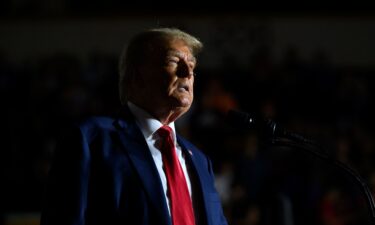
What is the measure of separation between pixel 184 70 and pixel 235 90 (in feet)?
18.8

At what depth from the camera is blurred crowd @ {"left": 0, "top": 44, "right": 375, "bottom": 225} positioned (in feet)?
20.7

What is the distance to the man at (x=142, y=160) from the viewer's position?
2332 mm

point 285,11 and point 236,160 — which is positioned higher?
point 285,11

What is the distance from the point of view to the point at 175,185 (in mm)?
2500

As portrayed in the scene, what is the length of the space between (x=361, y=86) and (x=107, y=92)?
7.92 ft

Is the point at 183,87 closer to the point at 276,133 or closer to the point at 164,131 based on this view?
the point at 164,131

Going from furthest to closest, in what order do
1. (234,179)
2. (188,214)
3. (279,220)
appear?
(234,179) → (279,220) → (188,214)

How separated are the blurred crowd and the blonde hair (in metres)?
2.89

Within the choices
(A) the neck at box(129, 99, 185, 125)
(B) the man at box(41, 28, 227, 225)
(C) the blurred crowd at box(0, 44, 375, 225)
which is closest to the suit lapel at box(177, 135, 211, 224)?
(B) the man at box(41, 28, 227, 225)

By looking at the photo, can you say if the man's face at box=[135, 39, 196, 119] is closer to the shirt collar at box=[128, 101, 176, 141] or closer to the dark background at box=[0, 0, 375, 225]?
the shirt collar at box=[128, 101, 176, 141]

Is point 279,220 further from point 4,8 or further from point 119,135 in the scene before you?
point 4,8

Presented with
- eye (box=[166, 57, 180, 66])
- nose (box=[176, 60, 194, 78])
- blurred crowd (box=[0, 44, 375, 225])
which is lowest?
blurred crowd (box=[0, 44, 375, 225])

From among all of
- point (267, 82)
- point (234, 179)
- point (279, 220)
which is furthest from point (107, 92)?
point (279, 220)

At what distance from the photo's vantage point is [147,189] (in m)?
2.39
